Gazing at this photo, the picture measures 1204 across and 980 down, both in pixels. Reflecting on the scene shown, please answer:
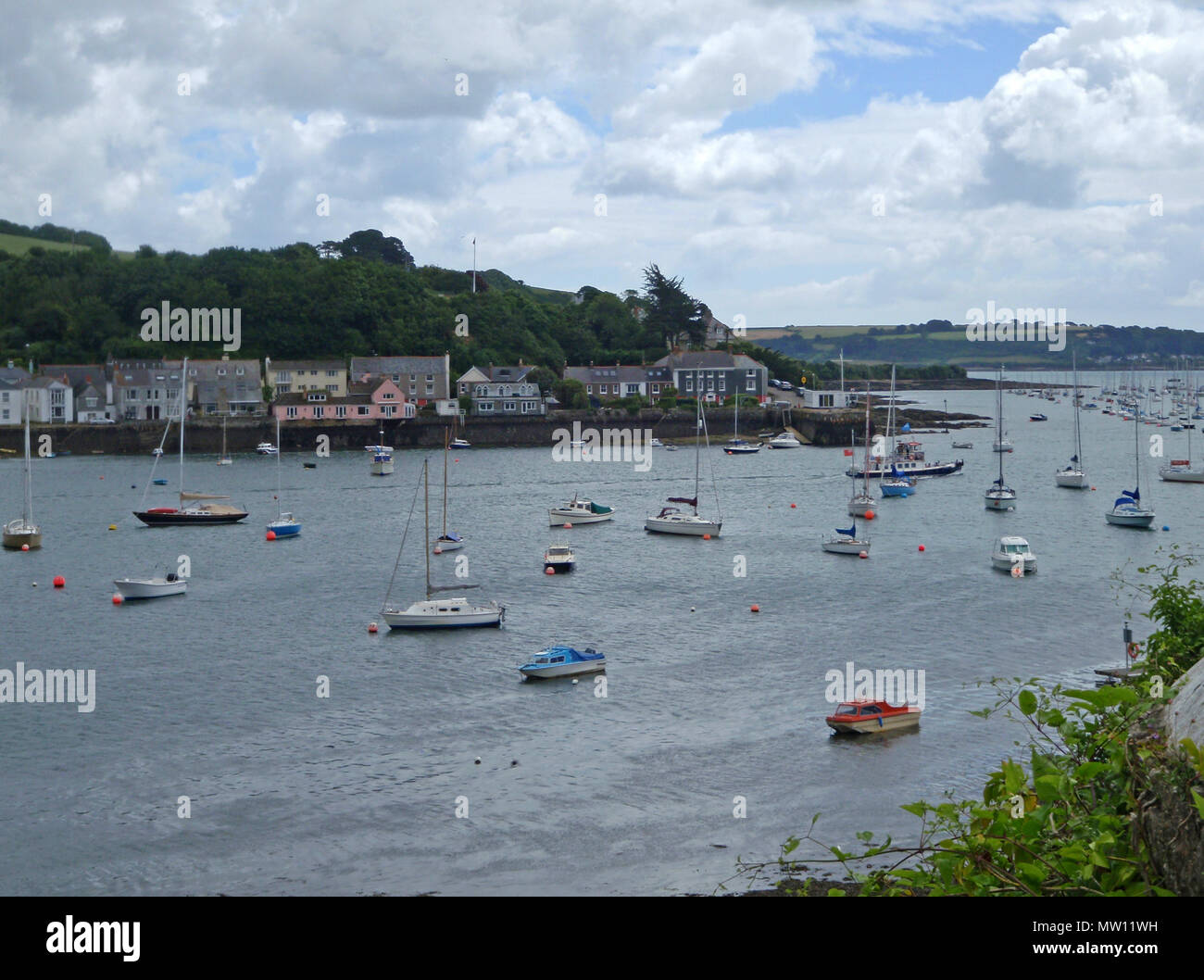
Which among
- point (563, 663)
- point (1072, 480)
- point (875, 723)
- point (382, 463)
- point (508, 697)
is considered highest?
point (382, 463)

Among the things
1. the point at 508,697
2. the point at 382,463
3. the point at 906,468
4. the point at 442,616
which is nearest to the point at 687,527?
the point at 442,616

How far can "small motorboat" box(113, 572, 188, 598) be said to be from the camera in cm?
3694

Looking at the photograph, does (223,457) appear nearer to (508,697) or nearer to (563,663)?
(563,663)

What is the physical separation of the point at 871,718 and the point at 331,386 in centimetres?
8572

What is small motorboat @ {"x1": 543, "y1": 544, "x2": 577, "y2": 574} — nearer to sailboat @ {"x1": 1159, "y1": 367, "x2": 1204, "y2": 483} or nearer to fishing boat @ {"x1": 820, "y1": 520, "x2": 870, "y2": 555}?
fishing boat @ {"x1": 820, "y1": 520, "x2": 870, "y2": 555}

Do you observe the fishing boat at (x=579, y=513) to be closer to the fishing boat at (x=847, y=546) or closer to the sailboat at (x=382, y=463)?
the fishing boat at (x=847, y=546)

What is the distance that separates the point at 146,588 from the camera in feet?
122

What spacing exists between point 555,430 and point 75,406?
3864cm

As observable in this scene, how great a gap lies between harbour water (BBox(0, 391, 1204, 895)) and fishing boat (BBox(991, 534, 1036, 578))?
74 cm

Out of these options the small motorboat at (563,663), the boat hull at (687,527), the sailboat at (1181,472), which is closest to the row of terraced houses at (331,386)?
the sailboat at (1181,472)

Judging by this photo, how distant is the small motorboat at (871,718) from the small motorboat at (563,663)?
20.8 feet

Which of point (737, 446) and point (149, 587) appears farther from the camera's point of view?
point (737, 446)

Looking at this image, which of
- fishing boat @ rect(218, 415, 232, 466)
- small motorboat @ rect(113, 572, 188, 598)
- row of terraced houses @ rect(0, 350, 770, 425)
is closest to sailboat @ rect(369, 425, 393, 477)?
fishing boat @ rect(218, 415, 232, 466)
